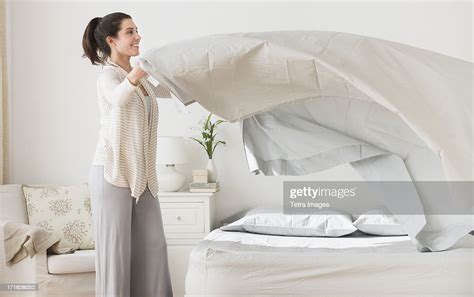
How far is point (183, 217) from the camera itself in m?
4.44

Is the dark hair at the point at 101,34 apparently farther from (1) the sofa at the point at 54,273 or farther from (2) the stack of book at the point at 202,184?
(2) the stack of book at the point at 202,184

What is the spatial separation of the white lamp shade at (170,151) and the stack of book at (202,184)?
13cm

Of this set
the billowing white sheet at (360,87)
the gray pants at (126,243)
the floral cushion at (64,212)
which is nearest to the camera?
the billowing white sheet at (360,87)

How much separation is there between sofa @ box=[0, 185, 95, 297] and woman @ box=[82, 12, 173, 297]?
1.23 meters

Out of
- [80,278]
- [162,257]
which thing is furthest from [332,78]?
[80,278]

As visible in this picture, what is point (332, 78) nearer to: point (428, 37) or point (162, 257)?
point (162, 257)

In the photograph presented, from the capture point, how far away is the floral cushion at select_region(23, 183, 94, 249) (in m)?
4.27

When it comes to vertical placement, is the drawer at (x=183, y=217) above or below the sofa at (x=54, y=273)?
above

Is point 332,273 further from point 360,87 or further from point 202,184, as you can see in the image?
point 202,184

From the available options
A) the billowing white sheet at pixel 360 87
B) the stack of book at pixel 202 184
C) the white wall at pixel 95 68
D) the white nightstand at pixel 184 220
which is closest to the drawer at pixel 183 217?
the white nightstand at pixel 184 220

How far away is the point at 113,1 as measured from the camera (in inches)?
192

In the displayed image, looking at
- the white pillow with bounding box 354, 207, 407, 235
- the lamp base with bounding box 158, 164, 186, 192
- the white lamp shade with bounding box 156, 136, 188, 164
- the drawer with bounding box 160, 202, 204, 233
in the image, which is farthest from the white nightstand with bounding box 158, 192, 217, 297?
the white pillow with bounding box 354, 207, 407, 235

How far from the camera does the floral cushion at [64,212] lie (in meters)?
4.27

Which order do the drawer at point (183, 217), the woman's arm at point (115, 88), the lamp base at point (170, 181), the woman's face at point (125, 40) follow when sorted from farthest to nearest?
1. the lamp base at point (170, 181)
2. the drawer at point (183, 217)
3. the woman's face at point (125, 40)
4. the woman's arm at point (115, 88)
